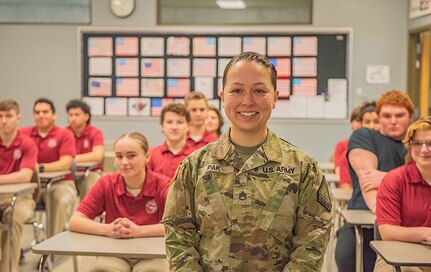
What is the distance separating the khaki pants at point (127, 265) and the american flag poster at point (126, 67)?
539cm

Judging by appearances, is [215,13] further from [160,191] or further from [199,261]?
[199,261]

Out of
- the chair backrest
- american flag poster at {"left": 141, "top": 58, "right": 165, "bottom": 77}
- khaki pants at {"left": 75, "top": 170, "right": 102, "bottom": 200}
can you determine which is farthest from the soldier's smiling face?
american flag poster at {"left": 141, "top": 58, "right": 165, "bottom": 77}

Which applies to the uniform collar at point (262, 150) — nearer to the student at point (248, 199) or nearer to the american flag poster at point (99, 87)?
the student at point (248, 199)

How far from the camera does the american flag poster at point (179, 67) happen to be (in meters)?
8.25

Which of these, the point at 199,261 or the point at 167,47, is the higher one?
the point at 167,47

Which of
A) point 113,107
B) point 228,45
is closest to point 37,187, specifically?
point 113,107

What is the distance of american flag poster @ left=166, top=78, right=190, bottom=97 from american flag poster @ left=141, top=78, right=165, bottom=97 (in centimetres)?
10

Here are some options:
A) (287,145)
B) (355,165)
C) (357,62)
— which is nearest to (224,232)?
(287,145)

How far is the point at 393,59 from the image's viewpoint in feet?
26.1

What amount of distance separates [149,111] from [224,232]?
6.49 meters

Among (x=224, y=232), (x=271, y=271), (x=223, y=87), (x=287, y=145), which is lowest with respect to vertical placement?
(x=271, y=271)

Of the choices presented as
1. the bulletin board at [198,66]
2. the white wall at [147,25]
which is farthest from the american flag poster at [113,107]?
the white wall at [147,25]

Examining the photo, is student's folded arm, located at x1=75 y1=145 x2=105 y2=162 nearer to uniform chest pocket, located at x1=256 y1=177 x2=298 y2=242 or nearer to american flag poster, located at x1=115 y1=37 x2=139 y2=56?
american flag poster, located at x1=115 y1=37 x2=139 y2=56

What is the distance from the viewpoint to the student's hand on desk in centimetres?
363
